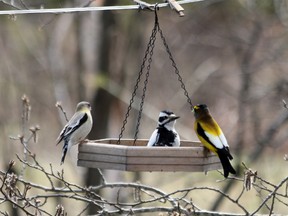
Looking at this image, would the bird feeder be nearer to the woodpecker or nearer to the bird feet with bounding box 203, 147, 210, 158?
the bird feet with bounding box 203, 147, 210, 158

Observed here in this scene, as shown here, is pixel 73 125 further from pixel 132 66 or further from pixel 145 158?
pixel 132 66

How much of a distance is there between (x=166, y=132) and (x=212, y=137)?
37 centimetres

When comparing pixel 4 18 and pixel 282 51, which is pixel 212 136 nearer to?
pixel 282 51

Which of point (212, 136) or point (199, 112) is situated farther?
point (199, 112)

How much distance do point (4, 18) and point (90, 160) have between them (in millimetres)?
6087

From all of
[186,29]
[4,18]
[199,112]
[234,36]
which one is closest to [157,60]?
[186,29]

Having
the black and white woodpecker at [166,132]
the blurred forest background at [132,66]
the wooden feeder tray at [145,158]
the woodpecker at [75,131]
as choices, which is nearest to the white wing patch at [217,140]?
the wooden feeder tray at [145,158]

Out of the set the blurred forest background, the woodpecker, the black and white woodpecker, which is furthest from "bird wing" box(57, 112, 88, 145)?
the blurred forest background

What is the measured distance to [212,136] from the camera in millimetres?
5246

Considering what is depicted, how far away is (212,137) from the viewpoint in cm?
523

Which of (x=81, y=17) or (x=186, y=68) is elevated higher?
(x=81, y=17)

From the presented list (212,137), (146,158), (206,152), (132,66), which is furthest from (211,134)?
(132,66)

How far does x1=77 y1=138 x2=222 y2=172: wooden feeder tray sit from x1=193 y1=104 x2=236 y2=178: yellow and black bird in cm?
10

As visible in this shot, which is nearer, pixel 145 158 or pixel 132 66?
pixel 145 158
